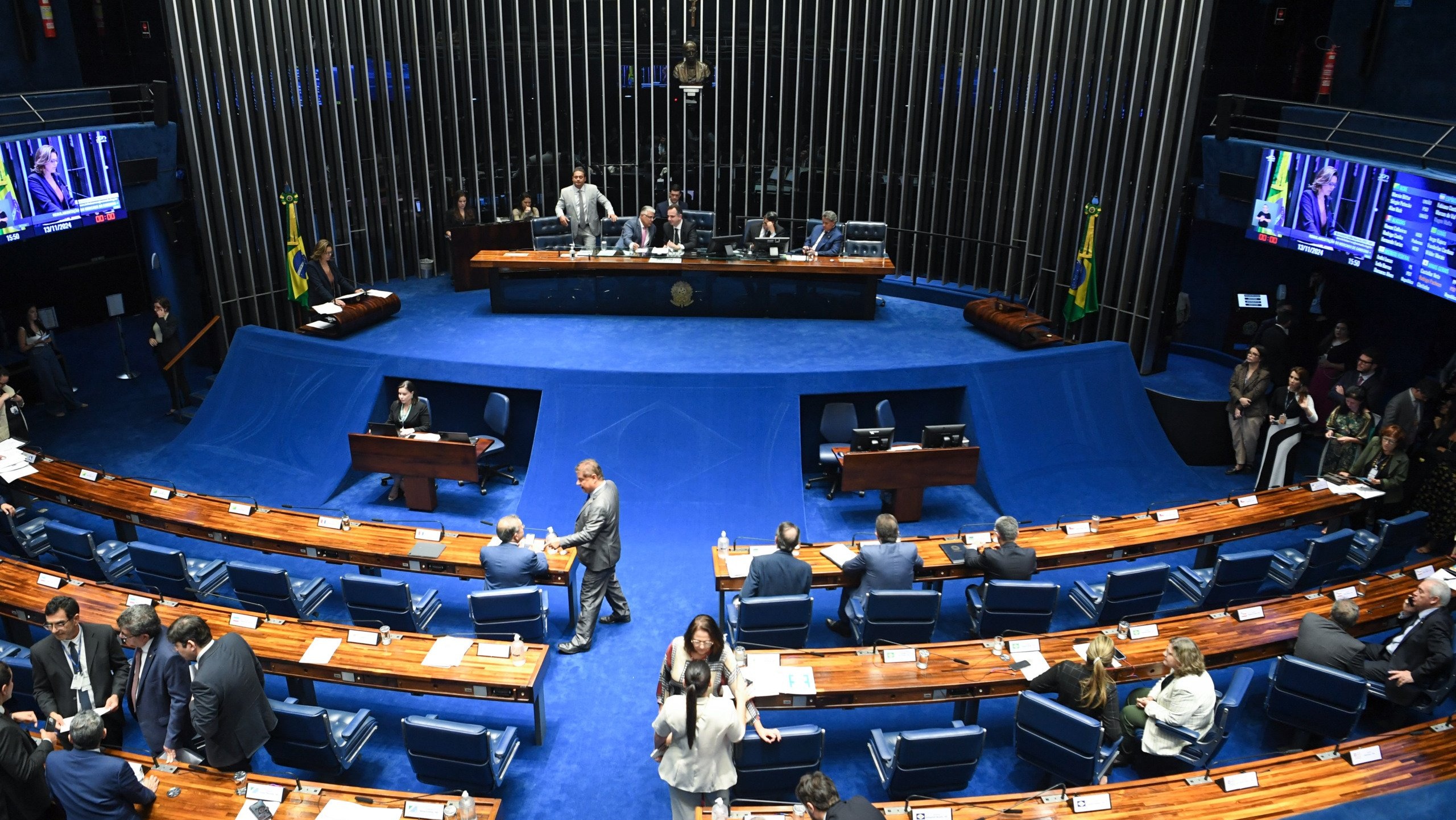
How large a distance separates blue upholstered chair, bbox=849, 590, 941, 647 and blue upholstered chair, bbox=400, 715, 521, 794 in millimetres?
2671

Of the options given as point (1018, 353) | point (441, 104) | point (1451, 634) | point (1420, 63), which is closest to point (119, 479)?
point (441, 104)

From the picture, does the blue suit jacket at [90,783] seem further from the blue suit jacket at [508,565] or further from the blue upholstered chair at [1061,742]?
the blue upholstered chair at [1061,742]

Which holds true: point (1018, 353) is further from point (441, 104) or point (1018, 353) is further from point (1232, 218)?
point (441, 104)

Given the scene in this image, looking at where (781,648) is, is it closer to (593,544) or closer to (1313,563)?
(593,544)

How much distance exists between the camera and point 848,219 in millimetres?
16016

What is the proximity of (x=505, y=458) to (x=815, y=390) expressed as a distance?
11.6 feet

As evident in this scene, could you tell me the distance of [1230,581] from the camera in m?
7.91

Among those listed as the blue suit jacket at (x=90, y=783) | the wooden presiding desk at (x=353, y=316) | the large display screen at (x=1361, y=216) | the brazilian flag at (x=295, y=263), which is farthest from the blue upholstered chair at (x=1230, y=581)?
the brazilian flag at (x=295, y=263)

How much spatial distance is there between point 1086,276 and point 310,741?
10.3 meters

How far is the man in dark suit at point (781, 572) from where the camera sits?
23.4 ft

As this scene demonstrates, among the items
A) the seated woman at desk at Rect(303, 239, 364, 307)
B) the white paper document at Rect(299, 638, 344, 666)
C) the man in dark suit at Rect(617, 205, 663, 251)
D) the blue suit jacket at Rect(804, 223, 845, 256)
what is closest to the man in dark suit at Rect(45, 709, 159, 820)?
the white paper document at Rect(299, 638, 344, 666)

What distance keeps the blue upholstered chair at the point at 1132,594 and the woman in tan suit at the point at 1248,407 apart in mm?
4053

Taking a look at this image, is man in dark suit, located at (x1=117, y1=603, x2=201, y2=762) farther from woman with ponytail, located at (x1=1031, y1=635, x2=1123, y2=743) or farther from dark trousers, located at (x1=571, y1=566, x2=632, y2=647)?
woman with ponytail, located at (x1=1031, y1=635, x2=1123, y2=743)

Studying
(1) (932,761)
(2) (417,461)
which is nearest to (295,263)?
(2) (417,461)
